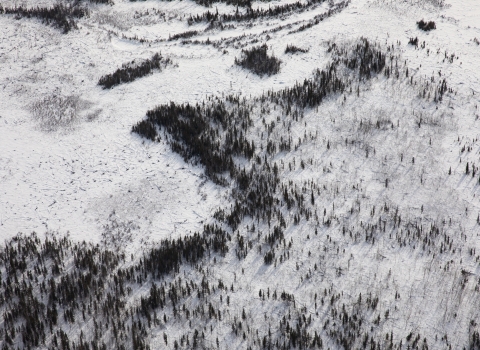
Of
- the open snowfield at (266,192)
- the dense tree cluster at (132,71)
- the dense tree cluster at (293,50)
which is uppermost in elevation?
the dense tree cluster at (293,50)

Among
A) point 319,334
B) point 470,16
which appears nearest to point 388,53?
point 470,16

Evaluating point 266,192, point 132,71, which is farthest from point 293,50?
point 266,192

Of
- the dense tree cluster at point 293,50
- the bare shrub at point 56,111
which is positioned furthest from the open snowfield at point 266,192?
the dense tree cluster at point 293,50

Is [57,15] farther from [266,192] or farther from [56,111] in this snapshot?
[266,192]

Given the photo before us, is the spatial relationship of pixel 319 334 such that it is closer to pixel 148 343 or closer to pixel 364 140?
pixel 148 343

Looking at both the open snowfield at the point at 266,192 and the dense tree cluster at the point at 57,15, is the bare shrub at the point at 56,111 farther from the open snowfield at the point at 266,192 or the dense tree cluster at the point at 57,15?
the dense tree cluster at the point at 57,15

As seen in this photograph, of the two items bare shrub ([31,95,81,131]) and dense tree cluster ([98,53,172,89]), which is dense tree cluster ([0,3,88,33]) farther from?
bare shrub ([31,95,81,131])
